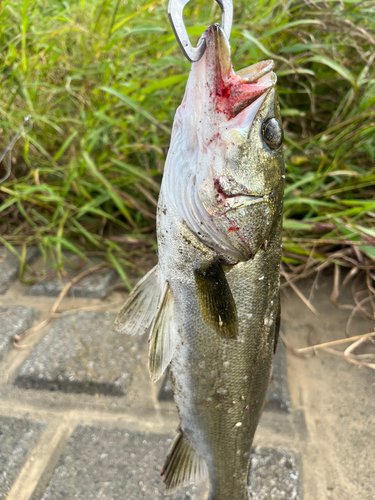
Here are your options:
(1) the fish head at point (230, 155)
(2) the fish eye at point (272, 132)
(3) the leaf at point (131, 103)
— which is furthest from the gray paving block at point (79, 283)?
(2) the fish eye at point (272, 132)

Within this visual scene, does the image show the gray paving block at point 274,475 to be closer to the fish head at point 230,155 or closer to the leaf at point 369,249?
the fish head at point 230,155

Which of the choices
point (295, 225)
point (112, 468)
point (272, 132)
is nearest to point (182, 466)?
point (112, 468)

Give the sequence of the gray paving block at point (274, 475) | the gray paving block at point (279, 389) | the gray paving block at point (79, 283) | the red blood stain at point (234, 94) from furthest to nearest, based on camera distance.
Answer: the gray paving block at point (79, 283)
the gray paving block at point (279, 389)
the gray paving block at point (274, 475)
the red blood stain at point (234, 94)

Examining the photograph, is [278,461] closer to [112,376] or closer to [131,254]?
[112,376]

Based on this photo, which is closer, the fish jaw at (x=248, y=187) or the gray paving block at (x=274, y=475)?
the fish jaw at (x=248, y=187)

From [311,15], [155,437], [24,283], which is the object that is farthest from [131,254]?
[311,15]

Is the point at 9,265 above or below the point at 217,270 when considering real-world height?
below

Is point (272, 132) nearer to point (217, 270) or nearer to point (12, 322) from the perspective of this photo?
point (217, 270)
